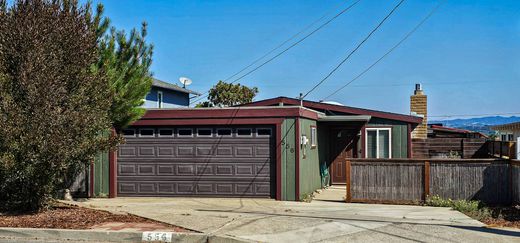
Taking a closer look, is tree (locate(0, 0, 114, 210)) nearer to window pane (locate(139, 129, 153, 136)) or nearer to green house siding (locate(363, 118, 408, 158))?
window pane (locate(139, 129, 153, 136))

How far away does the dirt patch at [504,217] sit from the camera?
36.1 feet

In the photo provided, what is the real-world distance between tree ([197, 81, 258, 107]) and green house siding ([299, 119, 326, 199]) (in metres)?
31.2

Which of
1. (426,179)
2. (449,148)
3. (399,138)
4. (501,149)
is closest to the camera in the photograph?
(426,179)

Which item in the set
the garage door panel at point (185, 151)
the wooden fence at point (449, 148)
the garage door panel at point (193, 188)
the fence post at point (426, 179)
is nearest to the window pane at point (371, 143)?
the wooden fence at point (449, 148)

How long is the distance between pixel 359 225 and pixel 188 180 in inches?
253

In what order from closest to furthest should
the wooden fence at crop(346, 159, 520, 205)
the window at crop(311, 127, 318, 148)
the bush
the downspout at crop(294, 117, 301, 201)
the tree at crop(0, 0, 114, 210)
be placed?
the tree at crop(0, 0, 114, 210) < the bush < the wooden fence at crop(346, 159, 520, 205) < the downspout at crop(294, 117, 301, 201) < the window at crop(311, 127, 318, 148)

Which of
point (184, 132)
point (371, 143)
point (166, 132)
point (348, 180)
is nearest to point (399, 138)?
point (371, 143)

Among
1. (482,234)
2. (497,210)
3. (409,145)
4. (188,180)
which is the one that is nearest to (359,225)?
(482,234)

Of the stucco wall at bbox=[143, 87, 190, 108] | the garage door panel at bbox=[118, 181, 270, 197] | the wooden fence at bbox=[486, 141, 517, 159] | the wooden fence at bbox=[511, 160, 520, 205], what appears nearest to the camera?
the wooden fence at bbox=[511, 160, 520, 205]

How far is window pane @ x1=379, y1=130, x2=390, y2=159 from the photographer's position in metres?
19.6

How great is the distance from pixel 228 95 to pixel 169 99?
17.4 meters

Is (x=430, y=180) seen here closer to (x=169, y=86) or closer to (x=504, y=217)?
(x=504, y=217)

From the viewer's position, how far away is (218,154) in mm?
15414

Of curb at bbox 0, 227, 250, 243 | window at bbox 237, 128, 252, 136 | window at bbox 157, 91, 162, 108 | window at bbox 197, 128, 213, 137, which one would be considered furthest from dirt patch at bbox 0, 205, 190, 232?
window at bbox 157, 91, 162, 108
